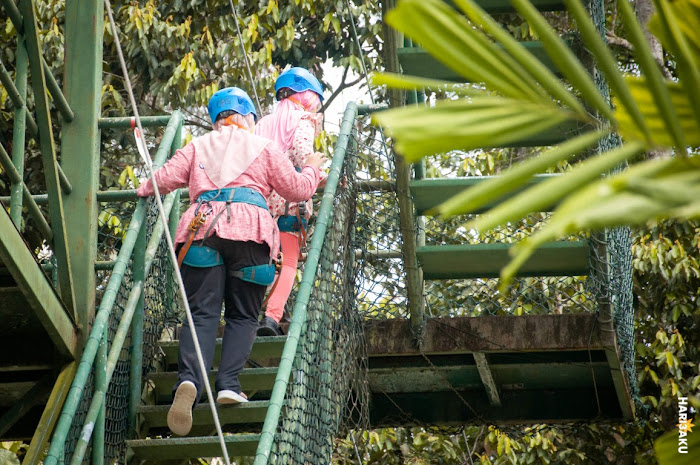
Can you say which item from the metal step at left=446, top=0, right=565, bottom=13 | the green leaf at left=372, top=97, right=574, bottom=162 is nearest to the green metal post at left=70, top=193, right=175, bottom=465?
the metal step at left=446, top=0, right=565, bottom=13

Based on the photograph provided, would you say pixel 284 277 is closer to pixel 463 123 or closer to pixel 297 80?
pixel 297 80

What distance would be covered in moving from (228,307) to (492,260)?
1.38 metres

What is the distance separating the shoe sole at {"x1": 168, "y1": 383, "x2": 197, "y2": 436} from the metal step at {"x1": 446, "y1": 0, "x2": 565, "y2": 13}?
81.4 inches

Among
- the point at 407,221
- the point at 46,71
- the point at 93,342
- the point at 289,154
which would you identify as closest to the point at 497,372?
the point at 407,221

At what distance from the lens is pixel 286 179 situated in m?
4.76

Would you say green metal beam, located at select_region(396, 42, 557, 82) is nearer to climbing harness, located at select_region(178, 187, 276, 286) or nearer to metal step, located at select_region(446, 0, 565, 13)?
metal step, located at select_region(446, 0, 565, 13)

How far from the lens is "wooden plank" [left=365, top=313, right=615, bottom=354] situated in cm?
539

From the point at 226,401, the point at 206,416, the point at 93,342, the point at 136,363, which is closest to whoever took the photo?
the point at 93,342

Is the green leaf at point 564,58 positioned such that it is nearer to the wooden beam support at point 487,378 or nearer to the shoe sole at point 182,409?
the shoe sole at point 182,409

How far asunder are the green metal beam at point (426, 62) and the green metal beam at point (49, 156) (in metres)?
1.54

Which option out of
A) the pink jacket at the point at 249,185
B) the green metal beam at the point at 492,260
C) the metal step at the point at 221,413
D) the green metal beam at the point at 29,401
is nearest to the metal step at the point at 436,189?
the green metal beam at the point at 492,260

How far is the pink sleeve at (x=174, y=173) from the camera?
15.7ft

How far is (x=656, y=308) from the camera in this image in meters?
8.61

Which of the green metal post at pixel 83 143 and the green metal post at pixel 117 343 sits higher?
the green metal post at pixel 83 143
